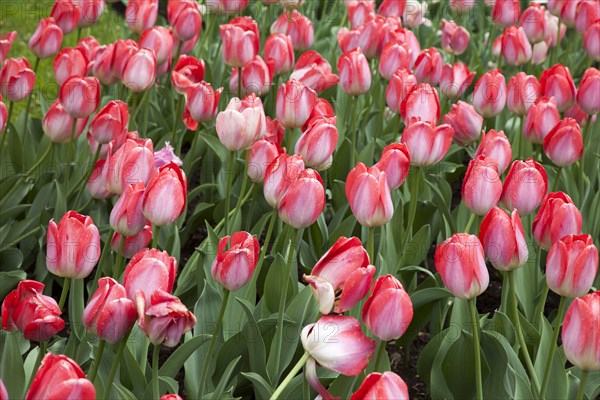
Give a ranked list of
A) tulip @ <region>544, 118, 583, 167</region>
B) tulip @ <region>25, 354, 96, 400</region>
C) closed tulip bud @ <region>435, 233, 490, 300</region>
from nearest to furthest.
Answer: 1. tulip @ <region>25, 354, 96, 400</region>
2. closed tulip bud @ <region>435, 233, 490, 300</region>
3. tulip @ <region>544, 118, 583, 167</region>

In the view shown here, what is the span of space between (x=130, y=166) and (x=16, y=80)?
86 centimetres

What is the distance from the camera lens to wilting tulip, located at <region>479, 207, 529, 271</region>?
1.66 meters

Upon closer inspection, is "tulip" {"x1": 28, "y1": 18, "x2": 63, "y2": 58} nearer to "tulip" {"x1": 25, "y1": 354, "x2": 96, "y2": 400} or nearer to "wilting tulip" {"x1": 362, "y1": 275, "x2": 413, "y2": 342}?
"wilting tulip" {"x1": 362, "y1": 275, "x2": 413, "y2": 342}

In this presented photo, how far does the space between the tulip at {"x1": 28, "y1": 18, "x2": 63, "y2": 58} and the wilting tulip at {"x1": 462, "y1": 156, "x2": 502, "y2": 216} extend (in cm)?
146

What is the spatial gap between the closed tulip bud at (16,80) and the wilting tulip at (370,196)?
3.83ft

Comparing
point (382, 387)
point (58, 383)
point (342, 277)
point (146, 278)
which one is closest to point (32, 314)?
point (146, 278)

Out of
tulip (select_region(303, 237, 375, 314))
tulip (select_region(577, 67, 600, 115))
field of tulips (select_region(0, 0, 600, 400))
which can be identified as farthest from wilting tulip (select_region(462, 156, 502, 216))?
tulip (select_region(577, 67, 600, 115))

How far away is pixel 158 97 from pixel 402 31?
3.56ft

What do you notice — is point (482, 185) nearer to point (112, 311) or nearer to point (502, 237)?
point (502, 237)

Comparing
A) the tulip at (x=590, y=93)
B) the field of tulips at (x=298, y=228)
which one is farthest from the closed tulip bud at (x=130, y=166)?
the tulip at (x=590, y=93)

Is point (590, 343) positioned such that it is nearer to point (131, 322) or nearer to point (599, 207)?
point (131, 322)

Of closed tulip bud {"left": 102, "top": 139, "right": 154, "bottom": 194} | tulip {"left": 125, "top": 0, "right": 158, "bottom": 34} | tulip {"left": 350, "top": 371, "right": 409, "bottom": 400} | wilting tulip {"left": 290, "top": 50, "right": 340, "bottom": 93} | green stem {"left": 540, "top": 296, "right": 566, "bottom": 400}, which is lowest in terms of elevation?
A: green stem {"left": 540, "top": 296, "right": 566, "bottom": 400}

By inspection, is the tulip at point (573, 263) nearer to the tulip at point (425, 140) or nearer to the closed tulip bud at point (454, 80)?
the tulip at point (425, 140)

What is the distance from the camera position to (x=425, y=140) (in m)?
2.11
